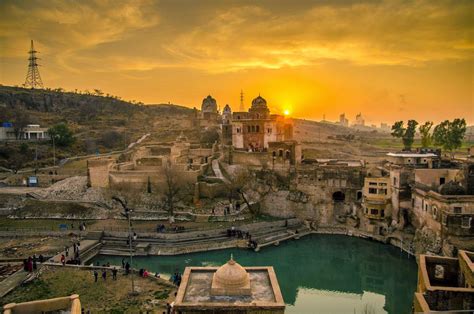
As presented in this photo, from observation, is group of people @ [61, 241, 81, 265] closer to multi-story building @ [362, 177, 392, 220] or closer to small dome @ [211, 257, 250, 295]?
small dome @ [211, 257, 250, 295]

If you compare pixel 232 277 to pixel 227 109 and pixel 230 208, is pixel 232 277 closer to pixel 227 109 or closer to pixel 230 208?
pixel 230 208

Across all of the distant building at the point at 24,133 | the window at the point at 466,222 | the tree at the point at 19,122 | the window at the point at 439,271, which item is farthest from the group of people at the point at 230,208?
the tree at the point at 19,122

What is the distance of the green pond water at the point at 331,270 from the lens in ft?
70.6

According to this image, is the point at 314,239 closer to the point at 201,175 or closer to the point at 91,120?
the point at 201,175

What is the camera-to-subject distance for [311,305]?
21141mm

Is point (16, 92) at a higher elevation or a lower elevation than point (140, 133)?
higher

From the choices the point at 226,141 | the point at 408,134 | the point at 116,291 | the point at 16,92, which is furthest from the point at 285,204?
the point at 16,92

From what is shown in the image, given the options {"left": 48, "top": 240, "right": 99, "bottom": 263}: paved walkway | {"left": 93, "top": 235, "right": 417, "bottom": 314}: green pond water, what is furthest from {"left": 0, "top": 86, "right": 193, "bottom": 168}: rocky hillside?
{"left": 93, "top": 235, "right": 417, "bottom": 314}: green pond water

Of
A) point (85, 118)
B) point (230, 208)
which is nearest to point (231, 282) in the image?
point (230, 208)

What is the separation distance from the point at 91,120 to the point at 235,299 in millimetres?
60153

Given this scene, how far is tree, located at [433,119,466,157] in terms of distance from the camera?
43188mm

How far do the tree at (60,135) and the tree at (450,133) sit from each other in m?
43.5

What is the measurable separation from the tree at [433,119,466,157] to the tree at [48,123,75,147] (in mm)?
43525

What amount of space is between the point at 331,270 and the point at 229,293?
17623 millimetres
